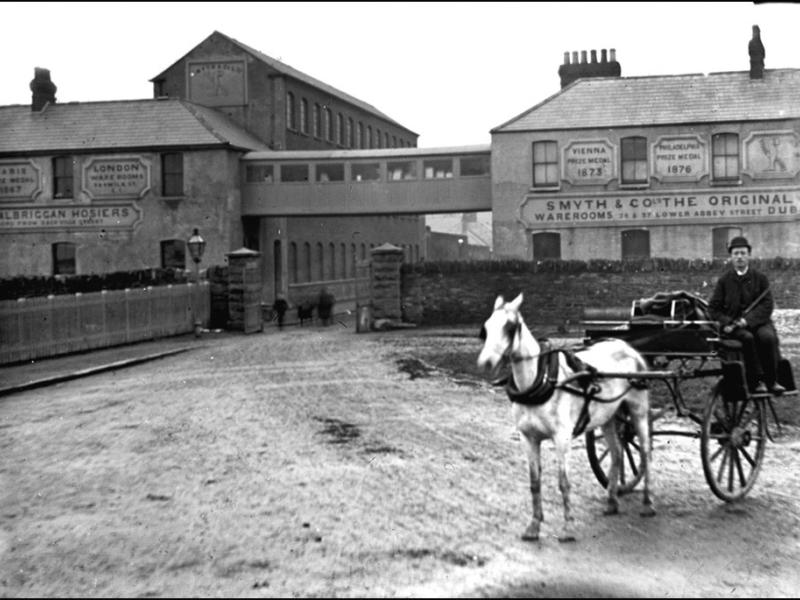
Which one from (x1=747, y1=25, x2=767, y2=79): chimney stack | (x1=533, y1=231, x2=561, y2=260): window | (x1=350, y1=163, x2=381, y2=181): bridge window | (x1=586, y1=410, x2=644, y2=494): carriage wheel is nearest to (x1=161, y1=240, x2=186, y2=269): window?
(x1=350, y1=163, x2=381, y2=181): bridge window

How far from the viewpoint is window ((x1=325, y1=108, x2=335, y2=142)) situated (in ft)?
186

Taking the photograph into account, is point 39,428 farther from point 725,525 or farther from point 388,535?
point 725,525

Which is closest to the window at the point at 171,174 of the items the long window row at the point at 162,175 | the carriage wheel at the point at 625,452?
the long window row at the point at 162,175

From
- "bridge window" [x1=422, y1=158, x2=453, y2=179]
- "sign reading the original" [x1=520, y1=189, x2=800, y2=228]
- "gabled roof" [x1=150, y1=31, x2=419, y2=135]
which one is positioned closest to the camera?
"sign reading the original" [x1=520, y1=189, x2=800, y2=228]

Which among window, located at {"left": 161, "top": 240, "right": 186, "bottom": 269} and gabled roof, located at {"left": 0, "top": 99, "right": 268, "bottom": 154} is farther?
gabled roof, located at {"left": 0, "top": 99, "right": 268, "bottom": 154}

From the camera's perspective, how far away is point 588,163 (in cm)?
3653

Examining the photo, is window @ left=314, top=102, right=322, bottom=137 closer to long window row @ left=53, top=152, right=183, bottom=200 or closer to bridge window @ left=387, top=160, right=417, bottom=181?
long window row @ left=53, top=152, right=183, bottom=200

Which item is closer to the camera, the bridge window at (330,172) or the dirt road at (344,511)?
the dirt road at (344,511)

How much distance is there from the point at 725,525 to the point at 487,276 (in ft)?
80.1

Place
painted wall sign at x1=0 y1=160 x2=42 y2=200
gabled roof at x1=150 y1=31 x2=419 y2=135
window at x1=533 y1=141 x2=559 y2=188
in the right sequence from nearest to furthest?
window at x1=533 y1=141 x2=559 y2=188
painted wall sign at x1=0 y1=160 x2=42 y2=200
gabled roof at x1=150 y1=31 x2=419 y2=135

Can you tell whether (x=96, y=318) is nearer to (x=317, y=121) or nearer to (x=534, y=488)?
(x=534, y=488)

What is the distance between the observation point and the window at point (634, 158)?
36.2 metres

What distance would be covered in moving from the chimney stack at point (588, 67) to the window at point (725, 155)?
6.92 meters

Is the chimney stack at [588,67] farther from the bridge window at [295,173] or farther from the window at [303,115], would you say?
the window at [303,115]
